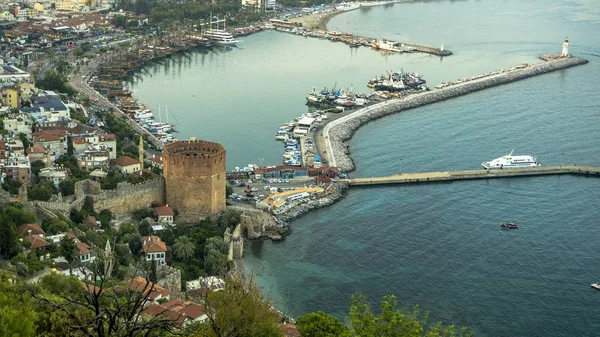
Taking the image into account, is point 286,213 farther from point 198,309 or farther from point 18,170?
point 198,309

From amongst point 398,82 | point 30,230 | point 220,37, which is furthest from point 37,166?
point 220,37

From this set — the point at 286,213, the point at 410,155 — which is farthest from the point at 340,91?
the point at 286,213

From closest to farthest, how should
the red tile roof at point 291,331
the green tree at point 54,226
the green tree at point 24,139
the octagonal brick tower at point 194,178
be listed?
the red tile roof at point 291,331 < the green tree at point 54,226 < the octagonal brick tower at point 194,178 < the green tree at point 24,139

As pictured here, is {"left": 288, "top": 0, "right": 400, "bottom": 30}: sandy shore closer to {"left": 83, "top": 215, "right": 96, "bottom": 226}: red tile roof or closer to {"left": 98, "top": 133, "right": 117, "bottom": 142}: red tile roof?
{"left": 98, "top": 133, "right": 117, "bottom": 142}: red tile roof

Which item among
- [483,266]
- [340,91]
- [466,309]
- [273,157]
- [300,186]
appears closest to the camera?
[466,309]

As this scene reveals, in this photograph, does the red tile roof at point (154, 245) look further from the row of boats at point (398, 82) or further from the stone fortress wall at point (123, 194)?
the row of boats at point (398, 82)

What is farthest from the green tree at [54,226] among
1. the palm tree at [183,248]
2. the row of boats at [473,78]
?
the row of boats at [473,78]
